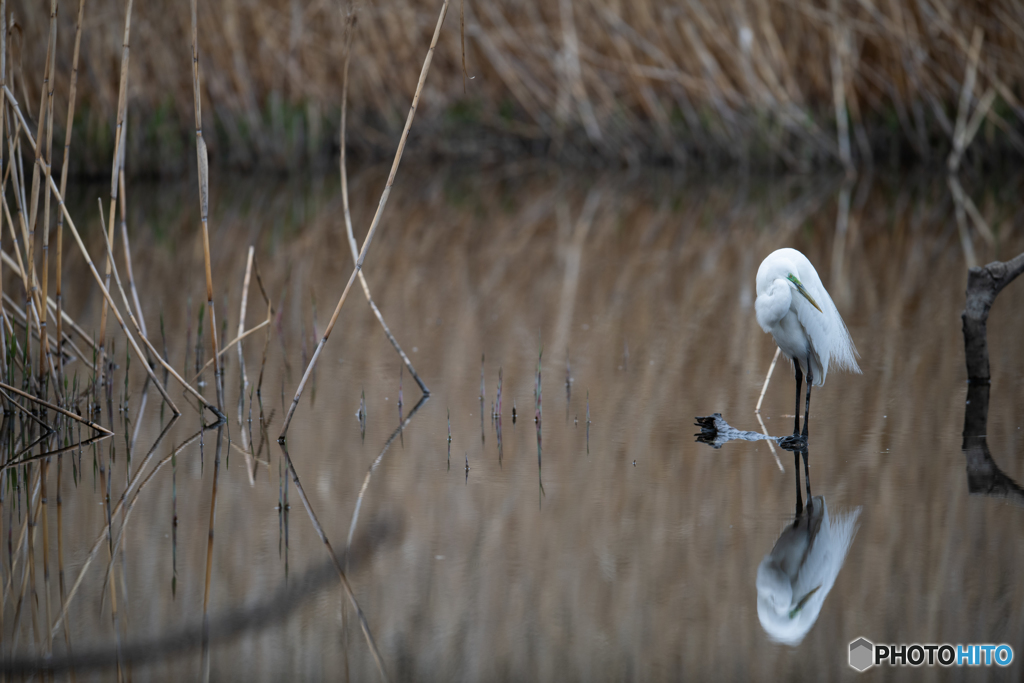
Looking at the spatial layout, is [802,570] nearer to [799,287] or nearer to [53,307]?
[799,287]

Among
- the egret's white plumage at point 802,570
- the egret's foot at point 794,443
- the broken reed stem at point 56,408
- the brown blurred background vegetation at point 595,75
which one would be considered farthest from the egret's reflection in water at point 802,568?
the brown blurred background vegetation at point 595,75

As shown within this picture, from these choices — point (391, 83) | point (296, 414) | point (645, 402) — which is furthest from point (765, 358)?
point (391, 83)

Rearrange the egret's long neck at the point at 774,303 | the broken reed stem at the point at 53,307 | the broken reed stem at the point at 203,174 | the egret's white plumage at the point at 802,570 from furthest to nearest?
the broken reed stem at the point at 53,307 < the egret's long neck at the point at 774,303 < the broken reed stem at the point at 203,174 < the egret's white plumage at the point at 802,570

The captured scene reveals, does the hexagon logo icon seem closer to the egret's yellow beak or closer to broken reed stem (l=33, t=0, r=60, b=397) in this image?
the egret's yellow beak

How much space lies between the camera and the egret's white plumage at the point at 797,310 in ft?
8.89

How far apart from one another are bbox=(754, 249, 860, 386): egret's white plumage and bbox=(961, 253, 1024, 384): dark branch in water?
0.62 meters

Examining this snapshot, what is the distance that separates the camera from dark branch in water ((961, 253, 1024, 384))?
3213mm

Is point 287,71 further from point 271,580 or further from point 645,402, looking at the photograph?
point 271,580

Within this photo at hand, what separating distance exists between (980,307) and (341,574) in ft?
6.84

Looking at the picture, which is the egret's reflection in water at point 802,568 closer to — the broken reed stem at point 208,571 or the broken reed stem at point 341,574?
the broken reed stem at point 341,574

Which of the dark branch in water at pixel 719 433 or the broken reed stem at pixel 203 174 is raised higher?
the broken reed stem at pixel 203 174

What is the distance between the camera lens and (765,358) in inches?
147

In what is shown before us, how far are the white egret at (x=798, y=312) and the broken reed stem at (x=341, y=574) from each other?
3.80 feet

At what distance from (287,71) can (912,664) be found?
8984mm
